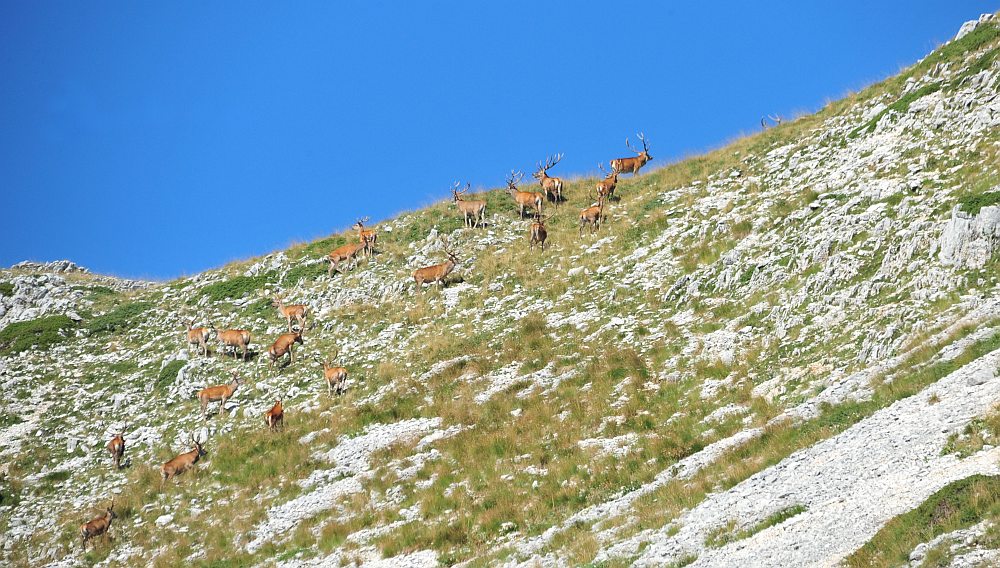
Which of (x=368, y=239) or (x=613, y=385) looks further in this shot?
(x=368, y=239)

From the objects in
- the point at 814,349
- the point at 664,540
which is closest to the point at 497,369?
the point at 814,349

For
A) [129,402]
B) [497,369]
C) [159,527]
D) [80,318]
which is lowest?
[159,527]

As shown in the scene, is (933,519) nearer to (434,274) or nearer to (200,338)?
(434,274)

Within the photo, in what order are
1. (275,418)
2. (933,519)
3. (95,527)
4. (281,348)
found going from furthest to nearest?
(281,348)
(275,418)
(95,527)
(933,519)

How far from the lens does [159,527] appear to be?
75.8 ft

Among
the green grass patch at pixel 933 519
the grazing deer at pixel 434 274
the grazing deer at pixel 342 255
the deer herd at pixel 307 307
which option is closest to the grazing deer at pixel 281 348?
the deer herd at pixel 307 307

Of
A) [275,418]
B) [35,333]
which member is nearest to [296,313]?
[275,418]

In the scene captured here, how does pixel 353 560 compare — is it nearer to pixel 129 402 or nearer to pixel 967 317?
pixel 967 317

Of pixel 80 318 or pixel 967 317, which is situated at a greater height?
pixel 80 318

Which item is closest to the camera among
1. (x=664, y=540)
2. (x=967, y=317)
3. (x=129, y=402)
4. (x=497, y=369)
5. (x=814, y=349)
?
(x=664, y=540)

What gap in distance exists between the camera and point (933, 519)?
10664 millimetres

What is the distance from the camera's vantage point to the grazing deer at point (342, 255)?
3725cm

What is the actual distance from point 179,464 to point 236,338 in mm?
7020

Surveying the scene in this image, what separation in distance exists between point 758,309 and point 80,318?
2992cm
